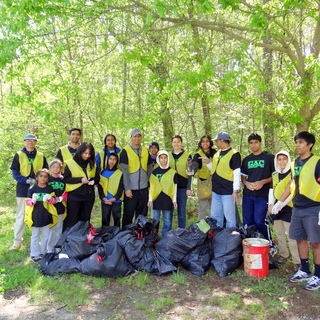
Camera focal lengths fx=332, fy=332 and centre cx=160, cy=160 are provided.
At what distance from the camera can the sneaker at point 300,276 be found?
13.8 feet

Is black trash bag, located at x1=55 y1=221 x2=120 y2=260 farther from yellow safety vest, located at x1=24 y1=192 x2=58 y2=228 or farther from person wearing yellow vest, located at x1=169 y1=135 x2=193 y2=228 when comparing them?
person wearing yellow vest, located at x1=169 y1=135 x2=193 y2=228

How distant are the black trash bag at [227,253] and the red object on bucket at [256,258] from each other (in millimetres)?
149

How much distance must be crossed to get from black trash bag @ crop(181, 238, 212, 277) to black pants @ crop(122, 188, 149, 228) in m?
1.36

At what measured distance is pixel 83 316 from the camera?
11.6 feet

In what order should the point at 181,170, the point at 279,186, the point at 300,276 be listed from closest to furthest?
the point at 300,276 < the point at 279,186 < the point at 181,170

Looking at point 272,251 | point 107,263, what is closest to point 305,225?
point 272,251

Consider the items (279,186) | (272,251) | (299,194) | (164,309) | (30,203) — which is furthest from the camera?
(272,251)

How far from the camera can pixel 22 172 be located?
5.51 metres

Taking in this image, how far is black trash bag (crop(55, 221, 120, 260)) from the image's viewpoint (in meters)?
4.64

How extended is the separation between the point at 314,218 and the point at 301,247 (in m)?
0.53

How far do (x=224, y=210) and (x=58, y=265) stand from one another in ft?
8.44

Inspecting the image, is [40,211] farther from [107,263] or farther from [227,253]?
[227,253]

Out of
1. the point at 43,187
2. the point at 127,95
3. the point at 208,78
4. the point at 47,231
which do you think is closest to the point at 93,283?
the point at 47,231

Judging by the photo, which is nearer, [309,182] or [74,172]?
[309,182]
